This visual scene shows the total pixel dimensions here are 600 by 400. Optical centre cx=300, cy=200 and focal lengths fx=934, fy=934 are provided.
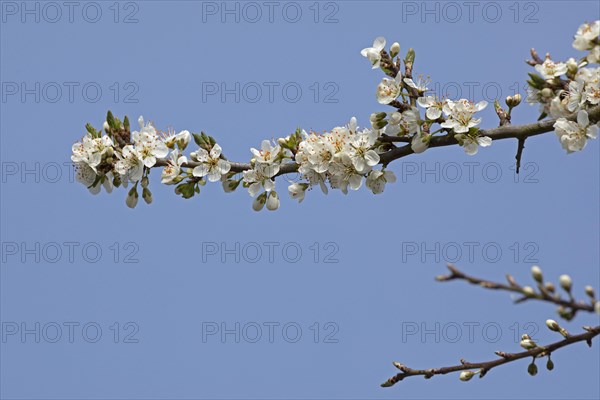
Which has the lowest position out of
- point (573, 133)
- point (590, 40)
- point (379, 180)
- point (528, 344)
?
point (528, 344)

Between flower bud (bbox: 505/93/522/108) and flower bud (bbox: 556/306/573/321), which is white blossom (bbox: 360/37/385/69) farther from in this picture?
flower bud (bbox: 556/306/573/321)

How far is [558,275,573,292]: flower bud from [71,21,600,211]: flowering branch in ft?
5.89

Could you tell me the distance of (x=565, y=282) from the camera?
3033 millimetres

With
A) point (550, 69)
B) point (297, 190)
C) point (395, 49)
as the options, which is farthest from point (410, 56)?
point (297, 190)

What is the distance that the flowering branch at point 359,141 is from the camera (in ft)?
15.7

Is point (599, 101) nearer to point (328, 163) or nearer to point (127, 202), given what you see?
point (328, 163)

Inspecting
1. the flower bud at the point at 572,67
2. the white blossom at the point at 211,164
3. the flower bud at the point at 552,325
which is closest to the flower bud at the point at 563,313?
the flower bud at the point at 552,325

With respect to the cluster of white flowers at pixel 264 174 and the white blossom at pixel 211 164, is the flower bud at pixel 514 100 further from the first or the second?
the white blossom at pixel 211 164

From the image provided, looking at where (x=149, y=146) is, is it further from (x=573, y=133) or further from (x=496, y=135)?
(x=573, y=133)

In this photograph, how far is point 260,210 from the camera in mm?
5336

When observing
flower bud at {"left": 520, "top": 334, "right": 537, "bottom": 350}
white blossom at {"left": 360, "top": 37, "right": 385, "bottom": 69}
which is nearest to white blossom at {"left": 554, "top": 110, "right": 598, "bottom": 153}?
white blossom at {"left": 360, "top": 37, "right": 385, "bottom": 69}

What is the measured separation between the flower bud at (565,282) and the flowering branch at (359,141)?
70.7 inches

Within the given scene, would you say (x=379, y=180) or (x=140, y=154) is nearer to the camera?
(x=379, y=180)

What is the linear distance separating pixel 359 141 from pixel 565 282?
2.20 metres
